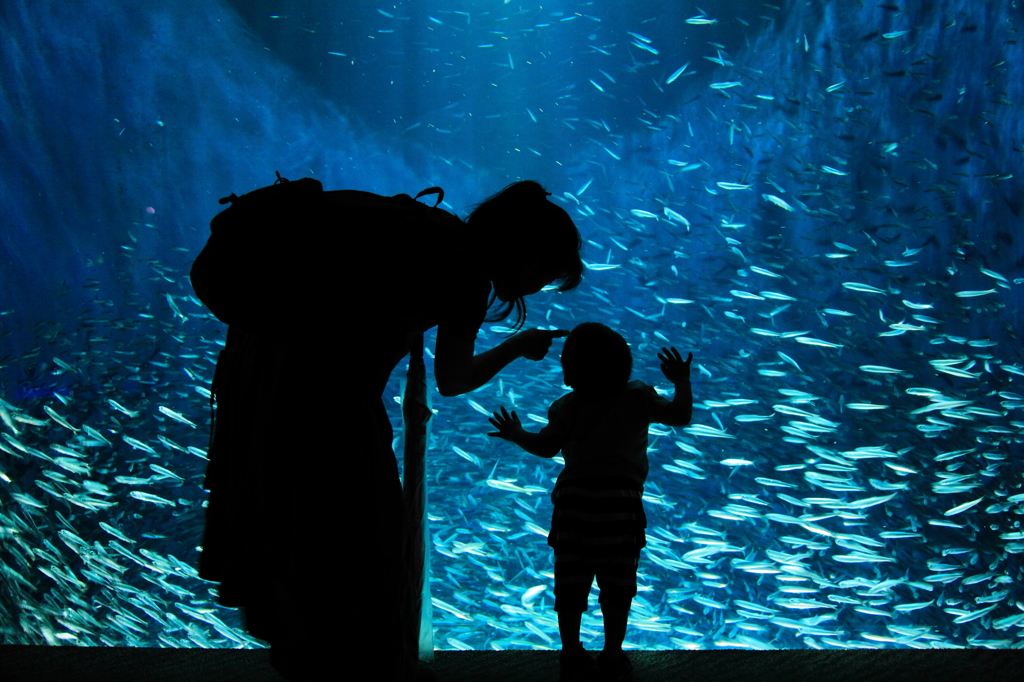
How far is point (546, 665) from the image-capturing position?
177 cm

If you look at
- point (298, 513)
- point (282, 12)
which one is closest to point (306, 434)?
point (298, 513)

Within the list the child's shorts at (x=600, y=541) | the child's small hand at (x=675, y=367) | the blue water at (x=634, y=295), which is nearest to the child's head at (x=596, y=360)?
the child's small hand at (x=675, y=367)

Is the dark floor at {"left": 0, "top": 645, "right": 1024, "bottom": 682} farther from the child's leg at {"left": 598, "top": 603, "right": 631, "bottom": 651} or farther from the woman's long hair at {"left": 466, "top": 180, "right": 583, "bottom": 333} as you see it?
the woman's long hair at {"left": 466, "top": 180, "right": 583, "bottom": 333}

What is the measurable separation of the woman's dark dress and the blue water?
0.06 meters

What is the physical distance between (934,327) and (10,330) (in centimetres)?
1007

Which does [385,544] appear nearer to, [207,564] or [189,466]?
[207,564]

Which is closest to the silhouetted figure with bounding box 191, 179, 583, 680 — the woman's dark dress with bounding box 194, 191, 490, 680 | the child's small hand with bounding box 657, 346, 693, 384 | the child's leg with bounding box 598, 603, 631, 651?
the woman's dark dress with bounding box 194, 191, 490, 680

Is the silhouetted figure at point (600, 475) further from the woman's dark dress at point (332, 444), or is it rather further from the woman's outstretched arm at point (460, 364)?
the woman's dark dress at point (332, 444)

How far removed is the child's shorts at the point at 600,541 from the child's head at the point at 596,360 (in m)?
0.27

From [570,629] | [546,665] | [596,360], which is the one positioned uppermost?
[596,360]

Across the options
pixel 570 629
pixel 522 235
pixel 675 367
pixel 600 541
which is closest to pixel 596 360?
pixel 675 367

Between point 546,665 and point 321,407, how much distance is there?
117 centimetres

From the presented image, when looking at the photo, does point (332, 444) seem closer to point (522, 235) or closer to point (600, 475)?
point (522, 235)

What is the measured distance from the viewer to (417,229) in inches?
44.1
